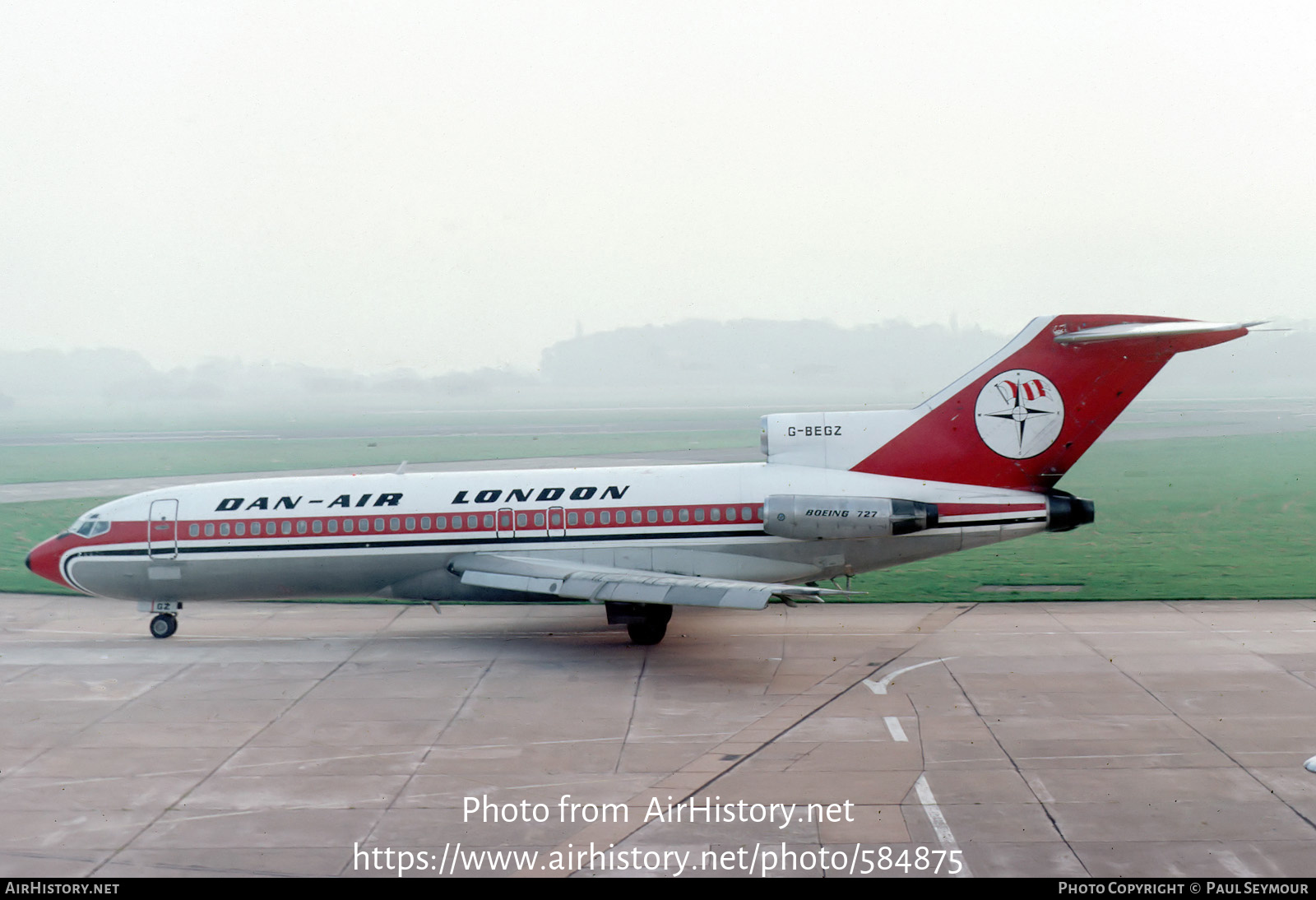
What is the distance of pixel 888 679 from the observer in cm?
1844

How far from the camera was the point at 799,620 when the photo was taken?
23.5 meters

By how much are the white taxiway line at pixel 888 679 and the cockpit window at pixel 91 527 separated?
1528cm

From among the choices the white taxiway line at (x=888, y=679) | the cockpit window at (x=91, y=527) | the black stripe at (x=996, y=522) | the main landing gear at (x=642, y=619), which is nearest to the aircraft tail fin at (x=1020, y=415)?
the black stripe at (x=996, y=522)

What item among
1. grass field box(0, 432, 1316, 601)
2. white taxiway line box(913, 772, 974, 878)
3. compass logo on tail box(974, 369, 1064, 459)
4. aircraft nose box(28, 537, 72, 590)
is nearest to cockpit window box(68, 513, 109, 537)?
aircraft nose box(28, 537, 72, 590)

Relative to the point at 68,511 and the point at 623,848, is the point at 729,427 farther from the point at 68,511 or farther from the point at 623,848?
the point at 623,848

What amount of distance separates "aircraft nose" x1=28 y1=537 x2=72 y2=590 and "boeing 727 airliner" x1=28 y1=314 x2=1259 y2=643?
452 mm

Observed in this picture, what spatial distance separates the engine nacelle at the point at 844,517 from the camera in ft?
67.9

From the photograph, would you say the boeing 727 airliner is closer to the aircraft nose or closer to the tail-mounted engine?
the tail-mounted engine

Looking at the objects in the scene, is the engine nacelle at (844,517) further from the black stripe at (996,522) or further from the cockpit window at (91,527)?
the cockpit window at (91,527)

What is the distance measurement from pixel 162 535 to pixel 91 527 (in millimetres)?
1682

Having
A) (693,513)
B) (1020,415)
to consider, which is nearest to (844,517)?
(693,513)

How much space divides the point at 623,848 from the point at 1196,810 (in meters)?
6.34

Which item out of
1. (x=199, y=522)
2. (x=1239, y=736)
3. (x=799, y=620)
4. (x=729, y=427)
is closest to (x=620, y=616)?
(x=799, y=620)

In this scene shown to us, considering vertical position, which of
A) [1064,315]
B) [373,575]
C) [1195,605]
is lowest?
[1195,605]
